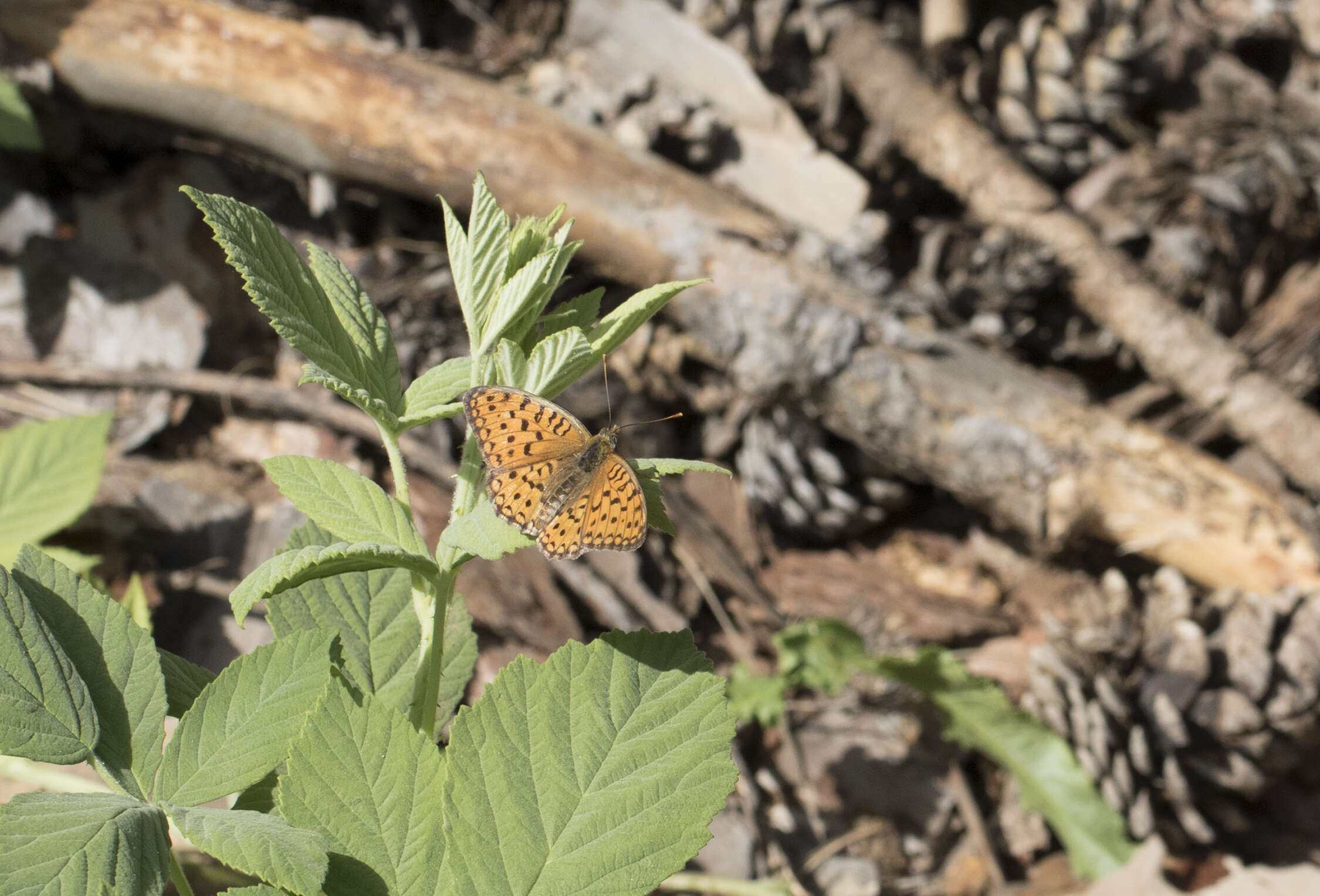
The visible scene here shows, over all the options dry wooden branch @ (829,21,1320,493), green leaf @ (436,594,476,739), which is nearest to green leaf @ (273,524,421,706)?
green leaf @ (436,594,476,739)

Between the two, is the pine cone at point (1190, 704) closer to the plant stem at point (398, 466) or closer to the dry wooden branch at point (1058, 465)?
the dry wooden branch at point (1058, 465)

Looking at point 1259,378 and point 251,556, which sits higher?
point 1259,378

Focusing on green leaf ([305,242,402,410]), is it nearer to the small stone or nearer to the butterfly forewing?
the butterfly forewing

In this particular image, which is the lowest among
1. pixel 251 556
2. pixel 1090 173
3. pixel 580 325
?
pixel 251 556

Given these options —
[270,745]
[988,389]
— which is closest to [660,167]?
[988,389]

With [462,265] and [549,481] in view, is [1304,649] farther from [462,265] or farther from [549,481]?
[462,265]

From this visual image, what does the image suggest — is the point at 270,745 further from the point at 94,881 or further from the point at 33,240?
the point at 33,240
